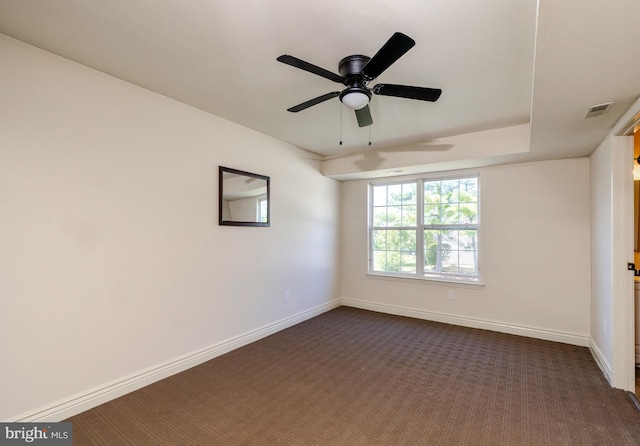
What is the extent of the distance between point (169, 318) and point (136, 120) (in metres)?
1.77

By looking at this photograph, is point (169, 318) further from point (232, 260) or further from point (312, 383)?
point (312, 383)

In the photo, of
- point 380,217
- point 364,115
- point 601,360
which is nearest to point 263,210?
point 364,115

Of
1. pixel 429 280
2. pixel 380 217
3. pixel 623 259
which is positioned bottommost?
pixel 429 280

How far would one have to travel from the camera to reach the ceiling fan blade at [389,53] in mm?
1513

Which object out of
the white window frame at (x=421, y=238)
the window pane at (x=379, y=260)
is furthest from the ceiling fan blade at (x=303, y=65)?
the window pane at (x=379, y=260)

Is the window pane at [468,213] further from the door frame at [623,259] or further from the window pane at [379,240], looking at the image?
the door frame at [623,259]

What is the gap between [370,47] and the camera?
200cm

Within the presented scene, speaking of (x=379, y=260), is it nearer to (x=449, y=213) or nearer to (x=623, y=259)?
(x=449, y=213)

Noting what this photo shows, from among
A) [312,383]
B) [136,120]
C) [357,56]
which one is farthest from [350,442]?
[136,120]

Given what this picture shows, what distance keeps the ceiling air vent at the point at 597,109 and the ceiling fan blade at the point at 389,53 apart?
1588 mm

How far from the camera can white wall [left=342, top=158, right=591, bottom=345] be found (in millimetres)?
3533

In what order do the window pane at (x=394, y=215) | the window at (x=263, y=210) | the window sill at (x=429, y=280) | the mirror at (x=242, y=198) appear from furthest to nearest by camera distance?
1. the window pane at (x=394, y=215)
2. the window sill at (x=429, y=280)
3. the window at (x=263, y=210)
4. the mirror at (x=242, y=198)

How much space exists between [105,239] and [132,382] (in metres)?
1.19

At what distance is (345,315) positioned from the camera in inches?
185
